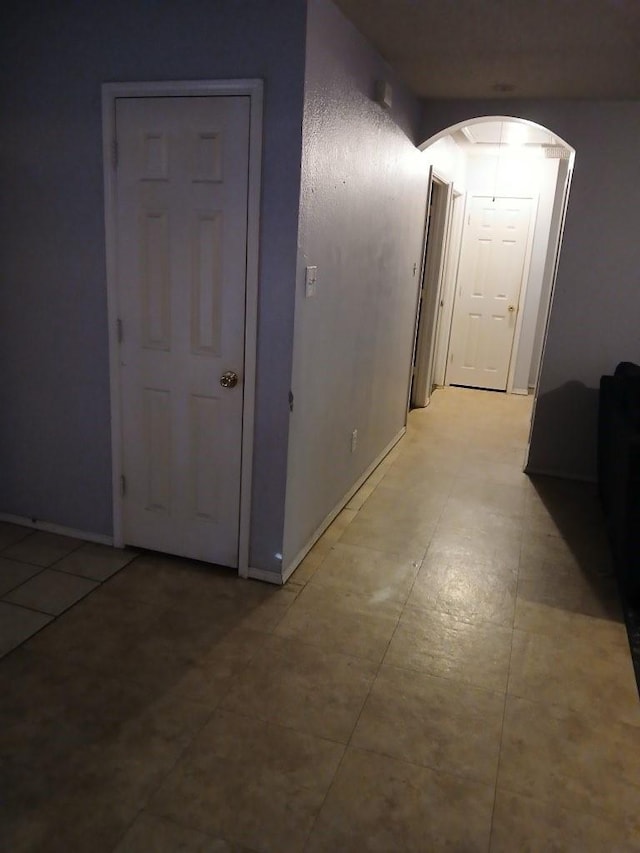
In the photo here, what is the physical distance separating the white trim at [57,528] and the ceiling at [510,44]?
2575 millimetres

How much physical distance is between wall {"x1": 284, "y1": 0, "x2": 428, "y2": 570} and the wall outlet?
4 cm

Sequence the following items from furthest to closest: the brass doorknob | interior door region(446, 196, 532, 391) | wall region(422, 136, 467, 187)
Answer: interior door region(446, 196, 532, 391) → wall region(422, 136, 467, 187) → the brass doorknob

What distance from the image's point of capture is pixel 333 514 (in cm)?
354

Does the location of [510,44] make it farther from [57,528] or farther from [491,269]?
[491,269]

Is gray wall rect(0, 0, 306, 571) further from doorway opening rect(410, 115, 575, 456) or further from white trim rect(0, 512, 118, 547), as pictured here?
doorway opening rect(410, 115, 575, 456)

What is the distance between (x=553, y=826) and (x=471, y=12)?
2822 mm

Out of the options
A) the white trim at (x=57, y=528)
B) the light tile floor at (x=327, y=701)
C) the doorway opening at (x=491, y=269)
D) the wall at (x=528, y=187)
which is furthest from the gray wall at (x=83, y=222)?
the wall at (x=528, y=187)

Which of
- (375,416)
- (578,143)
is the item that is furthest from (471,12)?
(375,416)

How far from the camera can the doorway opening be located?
238 inches

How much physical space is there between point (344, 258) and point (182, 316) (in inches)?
34.1

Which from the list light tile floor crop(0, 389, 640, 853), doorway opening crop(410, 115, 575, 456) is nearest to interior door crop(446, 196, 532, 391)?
doorway opening crop(410, 115, 575, 456)

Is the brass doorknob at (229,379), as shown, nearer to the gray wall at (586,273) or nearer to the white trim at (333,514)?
the white trim at (333,514)

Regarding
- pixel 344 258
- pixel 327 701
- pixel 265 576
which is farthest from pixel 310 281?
pixel 327 701

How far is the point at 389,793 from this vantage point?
5.98 feet
